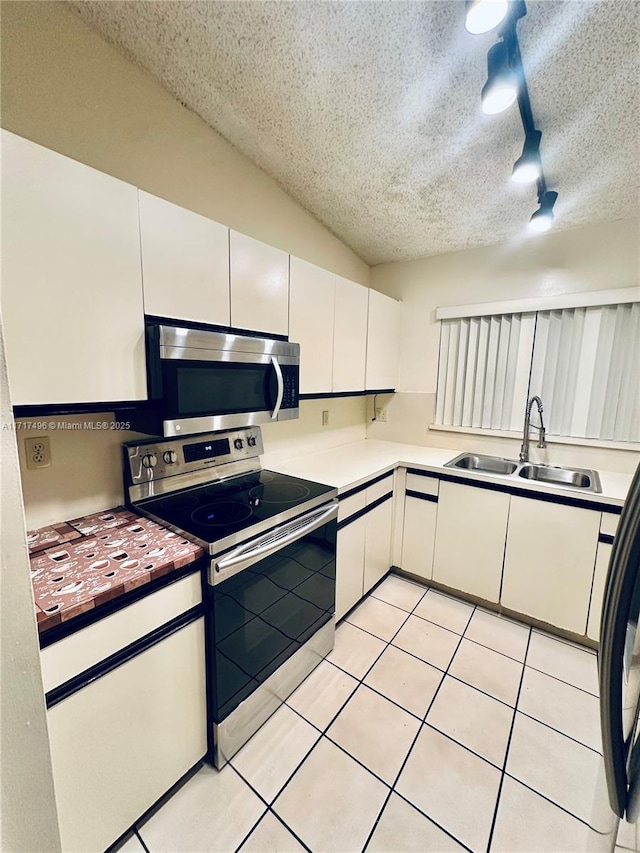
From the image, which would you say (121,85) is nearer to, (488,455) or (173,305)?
(173,305)

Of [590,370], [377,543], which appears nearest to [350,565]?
[377,543]

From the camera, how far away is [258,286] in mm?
1666

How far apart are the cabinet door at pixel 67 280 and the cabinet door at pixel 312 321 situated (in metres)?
0.85

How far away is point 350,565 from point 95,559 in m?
1.36

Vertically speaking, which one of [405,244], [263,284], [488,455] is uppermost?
[405,244]

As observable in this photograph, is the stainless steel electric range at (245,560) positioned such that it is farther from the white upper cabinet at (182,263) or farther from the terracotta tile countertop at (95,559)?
the white upper cabinet at (182,263)

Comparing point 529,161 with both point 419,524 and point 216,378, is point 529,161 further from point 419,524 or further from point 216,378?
point 419,524

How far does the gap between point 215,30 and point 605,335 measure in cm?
249

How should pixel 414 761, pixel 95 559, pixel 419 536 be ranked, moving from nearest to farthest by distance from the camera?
pixel 95 559
pixel 414 761
pixel 419 536

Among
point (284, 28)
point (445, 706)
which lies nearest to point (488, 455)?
point (445, 706)

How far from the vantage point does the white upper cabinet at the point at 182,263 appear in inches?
49.1

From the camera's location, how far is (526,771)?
1.34 m

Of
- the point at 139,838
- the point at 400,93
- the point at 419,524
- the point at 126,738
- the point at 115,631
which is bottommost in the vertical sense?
the point at 139,838

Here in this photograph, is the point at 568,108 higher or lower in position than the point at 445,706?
higher
